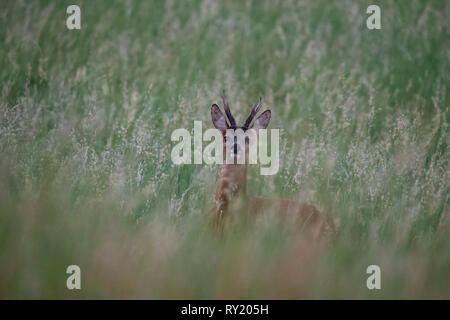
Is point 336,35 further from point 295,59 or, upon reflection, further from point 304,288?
point 304,288

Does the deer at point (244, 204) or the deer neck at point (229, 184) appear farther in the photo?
the deer neck at point (229, 184)

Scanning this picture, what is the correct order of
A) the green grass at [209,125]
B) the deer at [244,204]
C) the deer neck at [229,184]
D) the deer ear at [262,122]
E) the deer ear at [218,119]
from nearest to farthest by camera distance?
the green grass at [209,125], the deer at [244,204], the deer neck at [229,184], the deer ear at [218,119], the deer ear at [262,122]

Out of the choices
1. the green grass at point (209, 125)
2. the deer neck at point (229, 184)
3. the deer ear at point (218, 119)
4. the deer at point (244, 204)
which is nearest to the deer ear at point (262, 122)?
the deer at point (244, 204)

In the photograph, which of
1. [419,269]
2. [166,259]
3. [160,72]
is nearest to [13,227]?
[166,259]

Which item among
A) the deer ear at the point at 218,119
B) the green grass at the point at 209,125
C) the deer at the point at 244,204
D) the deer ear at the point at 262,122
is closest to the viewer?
the green grass at the point at 209,125

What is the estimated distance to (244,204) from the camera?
18.1ft

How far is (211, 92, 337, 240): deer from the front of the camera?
17.5 ft

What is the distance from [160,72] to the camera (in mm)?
8469

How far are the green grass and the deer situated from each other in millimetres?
163

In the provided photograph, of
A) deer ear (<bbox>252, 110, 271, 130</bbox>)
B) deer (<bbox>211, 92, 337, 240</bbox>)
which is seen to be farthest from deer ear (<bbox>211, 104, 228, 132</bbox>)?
deer ear (<bbox>252, 110, 271, 130</bbox>)

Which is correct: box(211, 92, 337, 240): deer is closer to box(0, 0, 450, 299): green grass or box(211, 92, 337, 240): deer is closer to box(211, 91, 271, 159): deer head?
box(211, 91, 271, 159): deer head

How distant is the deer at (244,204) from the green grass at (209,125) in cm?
16

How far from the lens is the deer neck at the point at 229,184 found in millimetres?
5668

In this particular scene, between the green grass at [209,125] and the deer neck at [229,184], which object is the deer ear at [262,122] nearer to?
the deer neck at [229,184]
